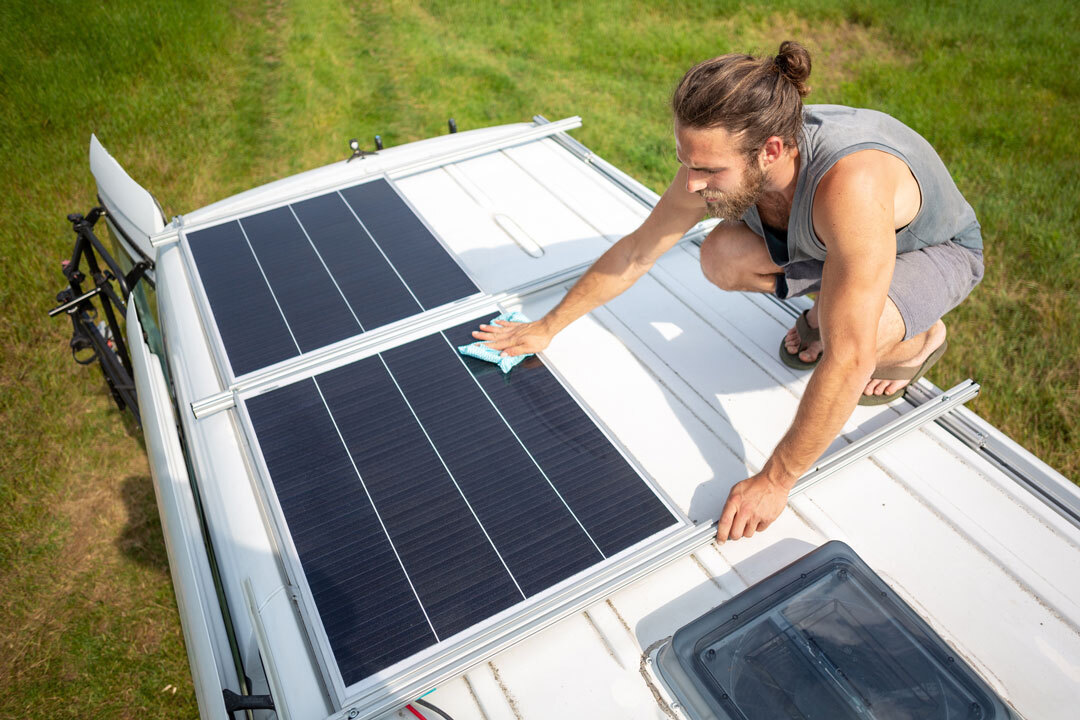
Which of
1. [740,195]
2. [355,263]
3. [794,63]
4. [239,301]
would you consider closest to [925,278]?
[740,195]

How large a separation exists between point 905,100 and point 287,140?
7648 mm

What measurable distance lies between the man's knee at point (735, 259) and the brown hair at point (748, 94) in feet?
2.61

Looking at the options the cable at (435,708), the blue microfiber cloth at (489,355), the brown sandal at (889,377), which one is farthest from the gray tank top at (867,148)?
the cable at (435,708)

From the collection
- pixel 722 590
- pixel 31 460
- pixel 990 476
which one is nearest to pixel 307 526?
pixel 722 590

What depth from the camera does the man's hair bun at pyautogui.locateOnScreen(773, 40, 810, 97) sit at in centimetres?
271

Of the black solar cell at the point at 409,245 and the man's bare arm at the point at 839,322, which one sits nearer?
the man's bare arm at the point at 839,322

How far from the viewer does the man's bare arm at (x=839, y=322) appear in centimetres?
260

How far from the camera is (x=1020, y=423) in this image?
5.05 m

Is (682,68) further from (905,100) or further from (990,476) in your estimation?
Result: (990,476)

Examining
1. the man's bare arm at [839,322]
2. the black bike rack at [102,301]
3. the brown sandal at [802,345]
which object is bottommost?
the man's bare arm at [839,322]

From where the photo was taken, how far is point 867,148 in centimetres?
278

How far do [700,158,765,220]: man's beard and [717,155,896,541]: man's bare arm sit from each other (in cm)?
25

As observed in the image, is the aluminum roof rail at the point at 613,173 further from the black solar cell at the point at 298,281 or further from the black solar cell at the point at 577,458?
the black solar cell at the point at 298,281

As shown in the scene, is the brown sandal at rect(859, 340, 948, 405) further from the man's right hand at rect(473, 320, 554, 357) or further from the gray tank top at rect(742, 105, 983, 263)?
the man's right hand at rect(473, 320, 554, 357)
